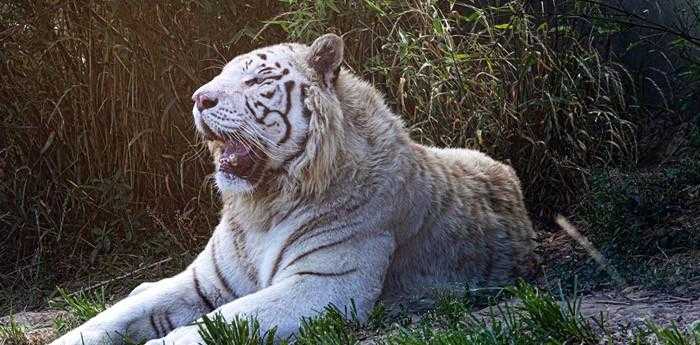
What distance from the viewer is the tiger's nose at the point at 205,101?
4645mm

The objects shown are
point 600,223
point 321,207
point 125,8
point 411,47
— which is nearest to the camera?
point 321,207

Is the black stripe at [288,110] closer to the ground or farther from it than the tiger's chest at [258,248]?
farther from it

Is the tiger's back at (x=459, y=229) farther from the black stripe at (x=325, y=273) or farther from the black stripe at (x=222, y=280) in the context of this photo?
the black stripe at (x=222, y=280)

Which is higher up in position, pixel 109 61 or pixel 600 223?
pixel 109 61

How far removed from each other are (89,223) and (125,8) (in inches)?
54.5

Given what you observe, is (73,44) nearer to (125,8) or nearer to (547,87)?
(125,8)

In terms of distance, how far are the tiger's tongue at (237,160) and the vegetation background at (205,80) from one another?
1.37m

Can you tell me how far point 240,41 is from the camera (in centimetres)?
682

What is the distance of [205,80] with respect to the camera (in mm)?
6902

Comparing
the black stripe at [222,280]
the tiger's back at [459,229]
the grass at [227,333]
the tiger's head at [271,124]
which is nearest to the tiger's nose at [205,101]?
the tiger's head at [271,124]

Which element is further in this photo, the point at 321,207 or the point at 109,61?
the point at 109,61

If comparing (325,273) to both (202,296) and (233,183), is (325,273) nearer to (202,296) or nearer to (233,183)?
(233,183)

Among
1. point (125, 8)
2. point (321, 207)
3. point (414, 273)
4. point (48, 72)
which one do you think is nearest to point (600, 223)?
point (414, 273)

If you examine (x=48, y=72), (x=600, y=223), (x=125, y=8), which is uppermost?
(x=125, y=8)
